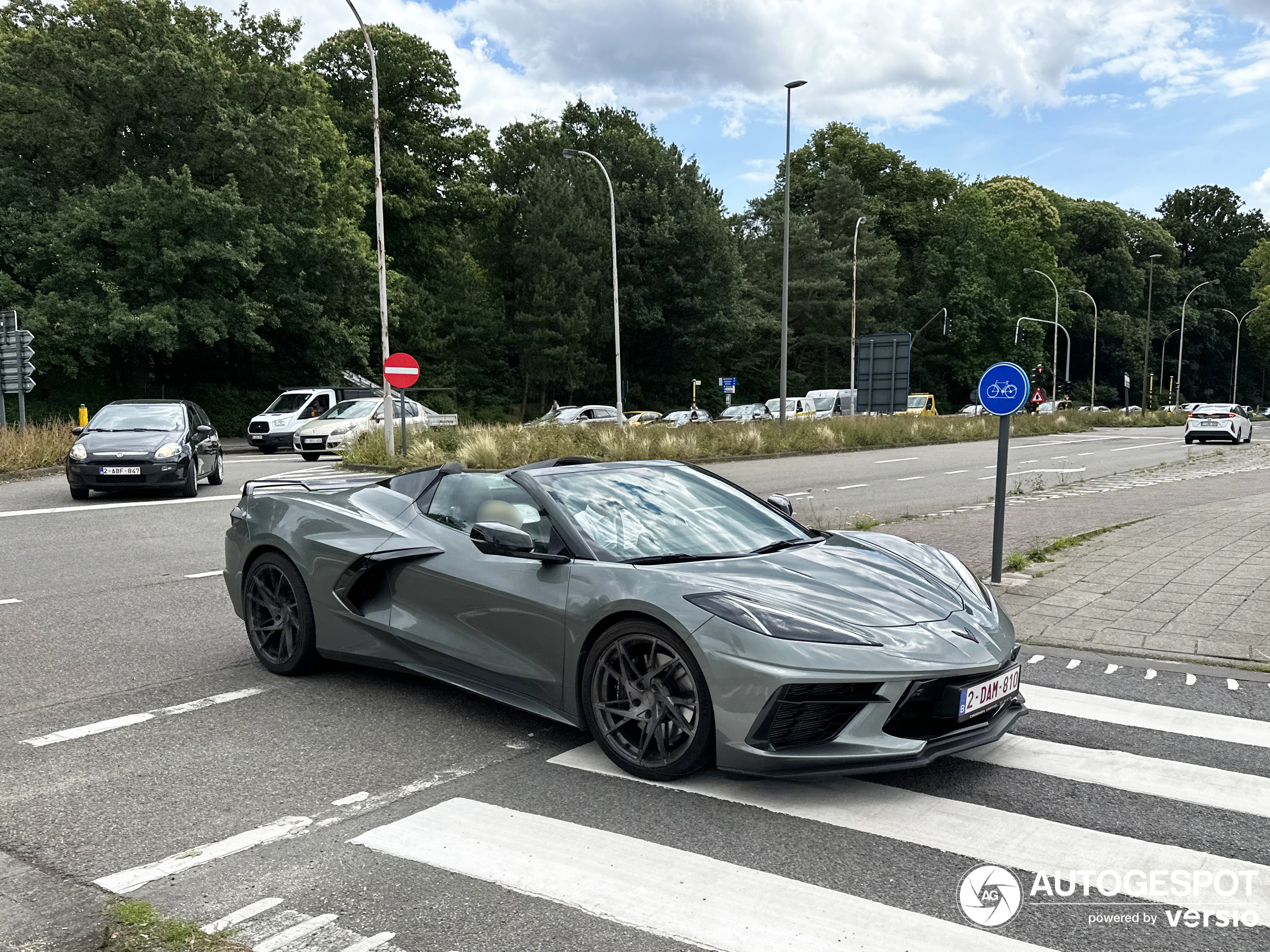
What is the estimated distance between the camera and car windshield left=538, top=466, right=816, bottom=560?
4617 millimetres

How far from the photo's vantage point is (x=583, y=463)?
5.39 metres

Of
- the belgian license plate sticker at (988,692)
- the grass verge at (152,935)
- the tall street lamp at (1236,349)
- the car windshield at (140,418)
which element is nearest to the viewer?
the grass verge at (152,935)

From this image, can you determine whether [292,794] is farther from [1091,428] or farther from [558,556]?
[1091,428]

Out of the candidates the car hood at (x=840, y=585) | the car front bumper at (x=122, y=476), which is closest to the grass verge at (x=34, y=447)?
the car front bumper at (x=122, y=476)

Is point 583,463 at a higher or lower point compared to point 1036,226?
lower

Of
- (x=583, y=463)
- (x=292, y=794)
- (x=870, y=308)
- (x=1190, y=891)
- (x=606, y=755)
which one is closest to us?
(x=1190, y=891)

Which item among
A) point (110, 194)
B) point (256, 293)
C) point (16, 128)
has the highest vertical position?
point (16, 128)

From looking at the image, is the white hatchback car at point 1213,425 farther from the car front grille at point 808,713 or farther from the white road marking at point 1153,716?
the car front grille at point 808,713

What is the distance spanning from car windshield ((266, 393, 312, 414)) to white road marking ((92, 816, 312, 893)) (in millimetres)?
30671

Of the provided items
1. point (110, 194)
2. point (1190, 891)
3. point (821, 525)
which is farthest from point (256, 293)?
point (1190, 891)

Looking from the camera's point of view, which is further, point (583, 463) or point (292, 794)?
point (583, 463)

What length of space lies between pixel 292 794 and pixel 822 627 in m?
2.12

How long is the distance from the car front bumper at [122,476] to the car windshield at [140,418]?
1.02m

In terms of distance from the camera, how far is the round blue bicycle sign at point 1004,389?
8.22m
